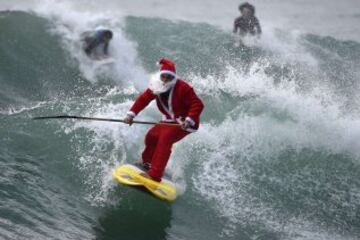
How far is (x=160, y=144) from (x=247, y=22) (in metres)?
8.41

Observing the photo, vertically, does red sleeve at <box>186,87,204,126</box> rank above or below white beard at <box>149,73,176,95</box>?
below

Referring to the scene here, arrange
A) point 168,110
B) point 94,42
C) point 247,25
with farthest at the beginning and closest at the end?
point 247,25 → point 94,42 → point 168,110

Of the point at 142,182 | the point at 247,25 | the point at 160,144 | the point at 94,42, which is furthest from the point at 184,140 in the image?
the point at 247,25

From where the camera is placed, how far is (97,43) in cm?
1322

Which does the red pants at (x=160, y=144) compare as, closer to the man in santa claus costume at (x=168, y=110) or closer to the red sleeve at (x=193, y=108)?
the man in santa claus costume at (x=168, y=110)

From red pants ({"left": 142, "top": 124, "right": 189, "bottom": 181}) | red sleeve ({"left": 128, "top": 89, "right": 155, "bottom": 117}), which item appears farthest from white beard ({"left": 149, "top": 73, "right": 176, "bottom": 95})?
red pants ({"left": 142, "top": 124, "right": 189, "bottom": 181})

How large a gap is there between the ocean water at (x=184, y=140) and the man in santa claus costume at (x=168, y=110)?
0.74m

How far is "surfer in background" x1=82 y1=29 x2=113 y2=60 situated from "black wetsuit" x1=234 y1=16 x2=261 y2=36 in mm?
3660

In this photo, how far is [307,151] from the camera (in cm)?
1007

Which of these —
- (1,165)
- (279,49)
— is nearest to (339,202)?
(1,165)

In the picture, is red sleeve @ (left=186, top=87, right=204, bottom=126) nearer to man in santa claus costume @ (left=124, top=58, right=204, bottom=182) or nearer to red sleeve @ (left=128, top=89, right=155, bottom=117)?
man in santa claus costume @ (left=124, top=58, right=204, bottom=182)

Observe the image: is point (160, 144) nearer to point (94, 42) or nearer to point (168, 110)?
point (168, 110)

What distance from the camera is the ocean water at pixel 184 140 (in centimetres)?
784

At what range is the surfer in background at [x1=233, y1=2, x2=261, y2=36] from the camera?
1536 centimetres
